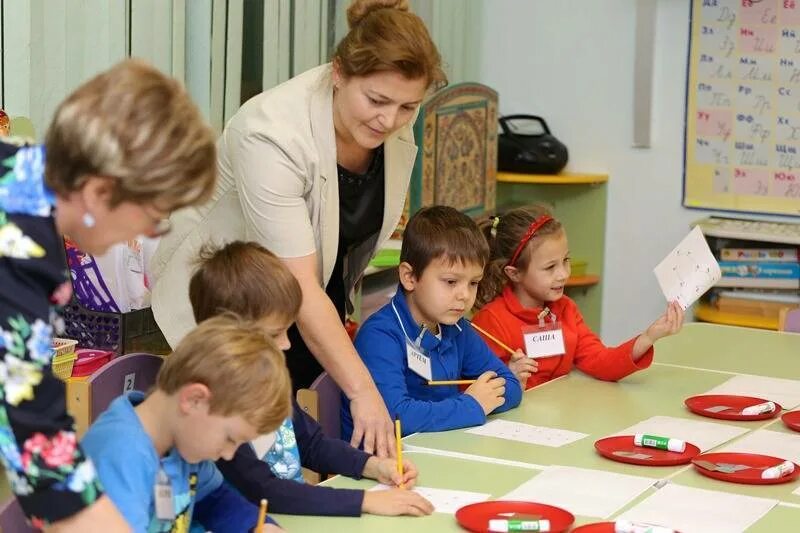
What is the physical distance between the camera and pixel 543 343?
2951 mm

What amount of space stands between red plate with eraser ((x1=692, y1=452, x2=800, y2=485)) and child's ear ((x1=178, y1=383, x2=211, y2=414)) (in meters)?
0.93

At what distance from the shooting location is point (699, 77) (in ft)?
16.0

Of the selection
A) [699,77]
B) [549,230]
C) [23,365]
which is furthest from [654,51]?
[23,365]

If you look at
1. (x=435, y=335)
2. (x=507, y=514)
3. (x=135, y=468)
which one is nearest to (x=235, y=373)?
(x=135, y=468)

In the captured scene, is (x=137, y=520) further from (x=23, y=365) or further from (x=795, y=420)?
(x=795, y=420)

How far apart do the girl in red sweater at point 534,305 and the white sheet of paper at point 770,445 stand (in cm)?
55

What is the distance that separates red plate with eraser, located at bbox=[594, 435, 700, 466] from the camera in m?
2.16

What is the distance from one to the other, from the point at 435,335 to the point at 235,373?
1082 mm

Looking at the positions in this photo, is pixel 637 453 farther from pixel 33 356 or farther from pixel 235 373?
pixel 33 356

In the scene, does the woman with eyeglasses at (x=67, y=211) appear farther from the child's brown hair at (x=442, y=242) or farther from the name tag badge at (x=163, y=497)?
Result: the child's brown hair at (x=442, y=242)

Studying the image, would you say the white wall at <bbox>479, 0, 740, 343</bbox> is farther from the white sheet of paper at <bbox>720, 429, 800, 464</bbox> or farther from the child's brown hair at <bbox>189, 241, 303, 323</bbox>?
the child's brown hair at <bbox>189, 241, 303, 323</bbox>

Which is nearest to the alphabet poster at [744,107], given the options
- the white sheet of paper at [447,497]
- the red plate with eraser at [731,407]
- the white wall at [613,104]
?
the white wall at [613,104]

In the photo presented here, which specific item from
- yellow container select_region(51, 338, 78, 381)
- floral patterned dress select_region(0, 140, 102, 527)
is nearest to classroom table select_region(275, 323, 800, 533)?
floral patterned dress select_region(0, 140, 102, 527)

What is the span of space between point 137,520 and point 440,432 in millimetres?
922
